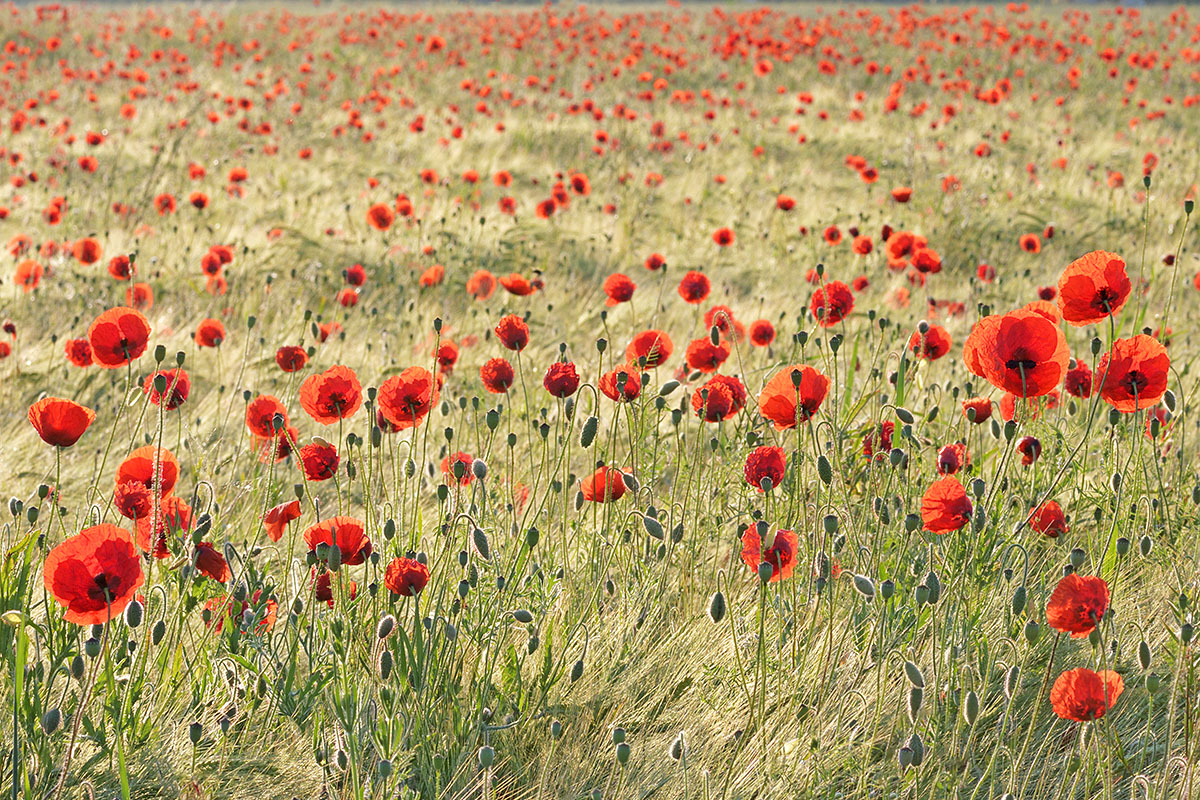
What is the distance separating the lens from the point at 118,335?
193 cm

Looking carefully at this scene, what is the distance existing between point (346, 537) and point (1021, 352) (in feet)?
3.88

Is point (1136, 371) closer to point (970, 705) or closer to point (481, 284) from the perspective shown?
point (970, 705)

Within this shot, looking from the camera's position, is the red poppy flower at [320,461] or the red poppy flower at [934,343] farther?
the red poppy flower at [934,343]

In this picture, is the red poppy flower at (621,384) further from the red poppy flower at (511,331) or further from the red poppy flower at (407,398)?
the red poppy flower at (407,398)

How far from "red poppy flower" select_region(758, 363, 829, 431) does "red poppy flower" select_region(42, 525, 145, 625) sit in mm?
1194

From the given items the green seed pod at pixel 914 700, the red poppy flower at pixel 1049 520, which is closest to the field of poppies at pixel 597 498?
the green seed pod at pixel 914 700

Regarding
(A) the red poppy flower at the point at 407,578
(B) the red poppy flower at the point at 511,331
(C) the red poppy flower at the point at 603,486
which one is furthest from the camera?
(B) the red poppy flower at the point at 511,331

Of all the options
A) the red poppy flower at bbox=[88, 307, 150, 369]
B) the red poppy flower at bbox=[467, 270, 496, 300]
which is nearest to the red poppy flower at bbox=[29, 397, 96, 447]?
the red poppy flower at bbox=[88, 307, 150, 369]

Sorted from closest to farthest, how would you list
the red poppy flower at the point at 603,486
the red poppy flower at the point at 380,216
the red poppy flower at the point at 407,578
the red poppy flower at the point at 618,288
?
1. the red poppy flower at the point at 407,578
2. the red poppy flower at the point at 603,486
3. the red poppy flower at the point at 618,288
4. the red poppy flower at the point at 380,216

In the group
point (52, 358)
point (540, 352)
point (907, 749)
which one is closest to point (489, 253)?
point (540, 352)

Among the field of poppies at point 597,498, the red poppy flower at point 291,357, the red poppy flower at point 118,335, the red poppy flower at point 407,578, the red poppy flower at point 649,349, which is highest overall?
the red poppy flower at point 118,335

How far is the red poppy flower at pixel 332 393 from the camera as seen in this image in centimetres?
190

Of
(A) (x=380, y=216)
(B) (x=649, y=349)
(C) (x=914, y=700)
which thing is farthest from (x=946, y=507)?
(A) (x=380, y=216)

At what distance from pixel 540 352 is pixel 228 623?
235 cm
